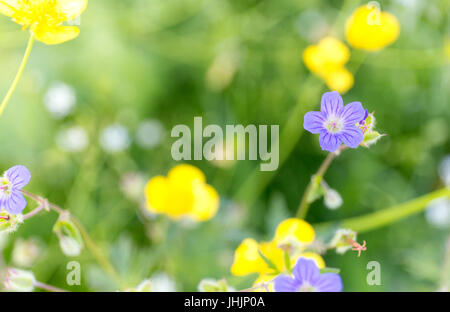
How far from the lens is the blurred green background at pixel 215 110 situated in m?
1.50

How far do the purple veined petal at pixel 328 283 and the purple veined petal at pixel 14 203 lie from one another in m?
0.47

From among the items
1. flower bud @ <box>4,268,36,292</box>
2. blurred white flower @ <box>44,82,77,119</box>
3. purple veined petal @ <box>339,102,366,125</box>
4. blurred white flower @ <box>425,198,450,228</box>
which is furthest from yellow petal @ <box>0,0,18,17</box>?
blurred white flower @ <box>425,198,450,228</box>

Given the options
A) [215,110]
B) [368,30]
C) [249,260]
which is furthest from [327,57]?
[249,260]

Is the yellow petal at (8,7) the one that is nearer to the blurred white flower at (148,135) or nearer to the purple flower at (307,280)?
the purple flower at (307,280)

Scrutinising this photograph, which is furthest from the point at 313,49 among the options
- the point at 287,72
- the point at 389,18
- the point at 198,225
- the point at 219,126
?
the point at 198,225

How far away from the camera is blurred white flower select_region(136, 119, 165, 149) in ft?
5.44

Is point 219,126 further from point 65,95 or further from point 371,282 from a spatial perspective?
point 371,282

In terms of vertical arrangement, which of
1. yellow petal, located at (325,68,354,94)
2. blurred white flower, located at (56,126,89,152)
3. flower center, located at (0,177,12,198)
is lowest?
flower center, located at (0,177,12,198)

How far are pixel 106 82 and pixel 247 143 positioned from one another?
557 mm

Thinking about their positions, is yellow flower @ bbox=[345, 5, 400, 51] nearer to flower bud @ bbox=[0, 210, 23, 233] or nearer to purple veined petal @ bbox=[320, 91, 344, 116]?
purple veined petal @ bbox=[320, 91, 344, 116]

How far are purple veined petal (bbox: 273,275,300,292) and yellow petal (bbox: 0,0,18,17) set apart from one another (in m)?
0.63

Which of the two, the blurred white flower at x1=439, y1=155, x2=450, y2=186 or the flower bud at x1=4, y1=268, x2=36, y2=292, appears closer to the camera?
the flower bud at x1=4, y1=268, x2=36, y2=292

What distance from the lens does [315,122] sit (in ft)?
2.20
